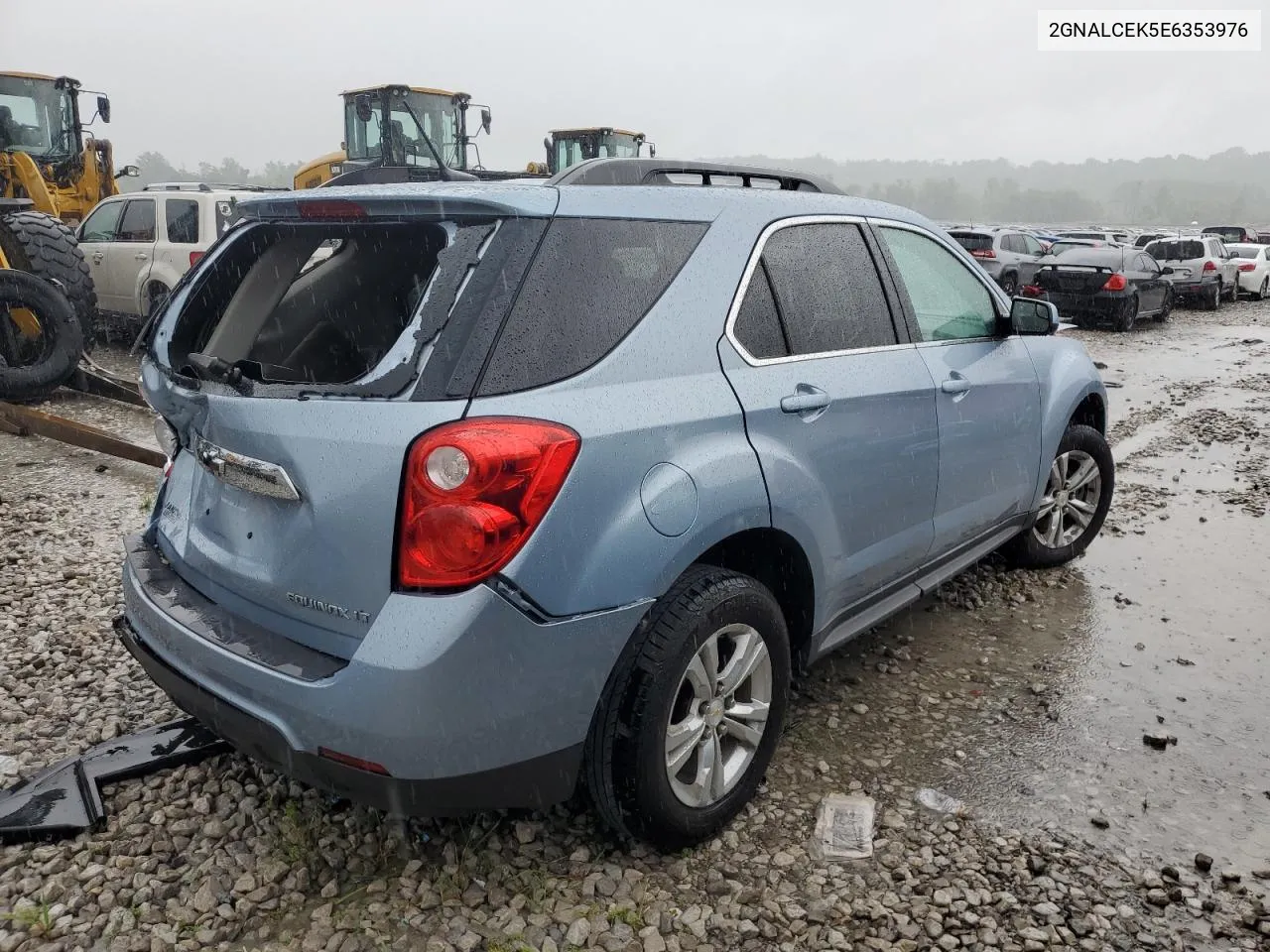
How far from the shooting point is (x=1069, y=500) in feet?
15.9

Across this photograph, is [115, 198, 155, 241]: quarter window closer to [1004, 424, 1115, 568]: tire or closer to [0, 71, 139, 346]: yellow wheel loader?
[0, 71, 139, 346]: yellow wheel loader

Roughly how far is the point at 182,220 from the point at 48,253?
168cm

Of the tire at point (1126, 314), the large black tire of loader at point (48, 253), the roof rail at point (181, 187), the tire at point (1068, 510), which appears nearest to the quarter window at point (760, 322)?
the tire at point (1068, 510)

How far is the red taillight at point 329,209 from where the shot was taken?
252 cm

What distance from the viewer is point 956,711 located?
357 centimetres

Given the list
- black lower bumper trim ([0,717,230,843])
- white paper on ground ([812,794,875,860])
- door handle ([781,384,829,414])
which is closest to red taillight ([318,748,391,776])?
black lower bumper trim ([0,717,230,843])

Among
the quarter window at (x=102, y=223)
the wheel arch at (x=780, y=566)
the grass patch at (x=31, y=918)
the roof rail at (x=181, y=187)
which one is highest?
the roof rail at (x=181, y=187)

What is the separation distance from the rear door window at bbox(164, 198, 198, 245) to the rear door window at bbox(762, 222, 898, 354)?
8719 millimetres

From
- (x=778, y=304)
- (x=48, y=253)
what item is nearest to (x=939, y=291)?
(x=778, y=304)

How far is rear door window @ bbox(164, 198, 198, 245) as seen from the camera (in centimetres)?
1016

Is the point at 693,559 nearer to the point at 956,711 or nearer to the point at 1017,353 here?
the point at 956,711

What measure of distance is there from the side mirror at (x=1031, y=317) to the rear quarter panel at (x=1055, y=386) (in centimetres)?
19

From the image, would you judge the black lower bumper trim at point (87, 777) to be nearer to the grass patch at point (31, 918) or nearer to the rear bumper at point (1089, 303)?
the grass patch at point (31, 918)

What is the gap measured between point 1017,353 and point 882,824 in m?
2.17
